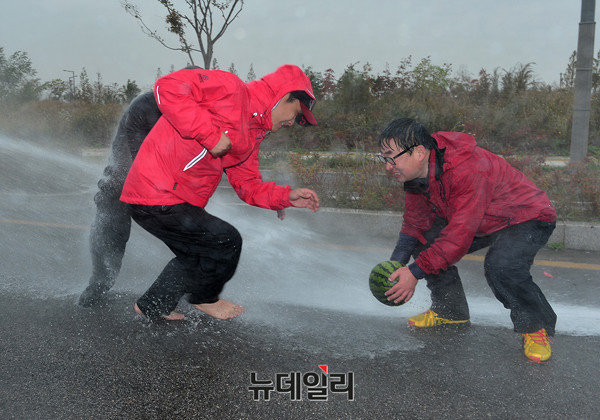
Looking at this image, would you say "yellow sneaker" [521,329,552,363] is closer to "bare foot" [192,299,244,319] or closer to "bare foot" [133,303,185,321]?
"bare foot" [192,299,244,319]

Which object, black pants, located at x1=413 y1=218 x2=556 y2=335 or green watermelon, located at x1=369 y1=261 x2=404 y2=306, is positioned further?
green watermelon, located at x1=369 y1=261 x2=404 y2=306

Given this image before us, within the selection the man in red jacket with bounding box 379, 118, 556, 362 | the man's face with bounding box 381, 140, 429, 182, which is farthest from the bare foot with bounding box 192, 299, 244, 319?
the man's face with bounding box 381, 140, 429, 182

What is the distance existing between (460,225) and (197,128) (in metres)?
1.52

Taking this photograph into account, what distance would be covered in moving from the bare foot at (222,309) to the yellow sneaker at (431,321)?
3.93ft

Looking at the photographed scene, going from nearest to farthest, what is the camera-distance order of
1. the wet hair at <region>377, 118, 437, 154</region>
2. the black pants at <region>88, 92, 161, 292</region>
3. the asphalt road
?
the asphalt road
the wet hair at <region>377, 118, 437, 154</region>
the black pants at <region>88, 92, 161, 292</region>

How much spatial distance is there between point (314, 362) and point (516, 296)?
1.25 meters

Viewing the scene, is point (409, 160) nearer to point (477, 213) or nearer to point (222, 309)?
point (477, 213)

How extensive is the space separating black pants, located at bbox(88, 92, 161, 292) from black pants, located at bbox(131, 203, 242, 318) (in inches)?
23.3

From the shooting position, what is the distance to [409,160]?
3018mm

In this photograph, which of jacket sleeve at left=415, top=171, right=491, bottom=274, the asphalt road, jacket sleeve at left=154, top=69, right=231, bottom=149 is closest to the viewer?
the asphalt road

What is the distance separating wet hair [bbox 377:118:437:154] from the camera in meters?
2.97

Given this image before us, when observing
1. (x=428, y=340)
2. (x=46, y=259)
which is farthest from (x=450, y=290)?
(x=46, y=259)

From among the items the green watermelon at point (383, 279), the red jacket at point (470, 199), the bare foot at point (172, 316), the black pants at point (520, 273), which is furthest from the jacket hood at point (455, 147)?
the bare foot at point (172, 316)

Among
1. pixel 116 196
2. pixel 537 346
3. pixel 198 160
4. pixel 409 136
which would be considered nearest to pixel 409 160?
pixel 409 136
